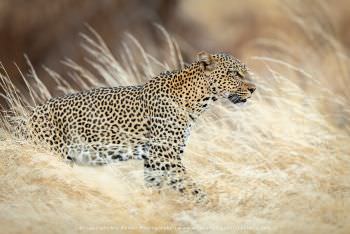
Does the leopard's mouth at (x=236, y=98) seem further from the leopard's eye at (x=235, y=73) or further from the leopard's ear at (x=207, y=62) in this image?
the leopard's ear at (x=207, y=62)

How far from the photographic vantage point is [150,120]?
32.1 ft

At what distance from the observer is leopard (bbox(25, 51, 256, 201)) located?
9.60m

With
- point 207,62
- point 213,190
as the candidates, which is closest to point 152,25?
point 207,62

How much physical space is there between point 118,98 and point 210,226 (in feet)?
5.64

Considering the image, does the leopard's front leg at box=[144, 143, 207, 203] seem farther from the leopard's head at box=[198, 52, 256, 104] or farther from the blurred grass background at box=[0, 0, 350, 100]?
the blurred grass background at box=[0, 0, 350, 100]

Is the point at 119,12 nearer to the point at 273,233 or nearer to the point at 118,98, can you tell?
the point at 118,98

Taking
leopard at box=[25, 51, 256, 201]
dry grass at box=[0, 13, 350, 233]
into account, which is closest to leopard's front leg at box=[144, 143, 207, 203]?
leopard at box=[25, 51, 256, 201]

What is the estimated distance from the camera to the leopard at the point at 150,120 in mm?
9602

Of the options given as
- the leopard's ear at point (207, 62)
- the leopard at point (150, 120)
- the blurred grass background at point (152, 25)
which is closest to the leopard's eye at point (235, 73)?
the leopard at point (150, 120)

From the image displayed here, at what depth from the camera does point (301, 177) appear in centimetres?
971

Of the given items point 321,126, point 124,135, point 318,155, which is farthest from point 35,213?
point 321,126

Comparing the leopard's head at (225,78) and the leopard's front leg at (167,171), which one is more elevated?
the leopard's head at (225,78)

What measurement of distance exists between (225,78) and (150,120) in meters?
0.77

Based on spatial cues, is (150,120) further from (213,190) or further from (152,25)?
(152,25)
